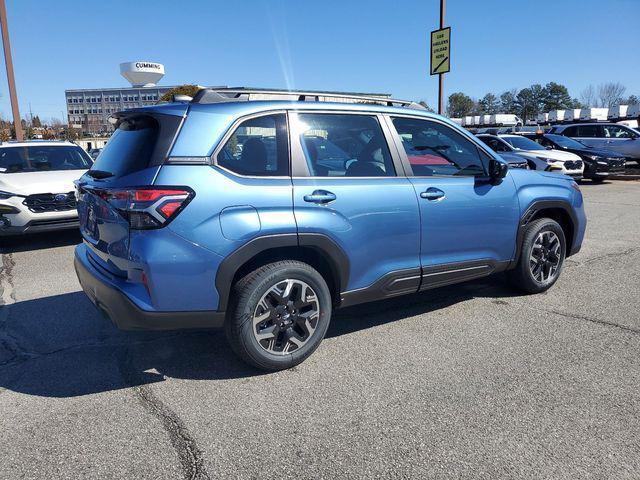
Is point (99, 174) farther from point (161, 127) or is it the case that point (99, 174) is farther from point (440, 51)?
point (440, 51)

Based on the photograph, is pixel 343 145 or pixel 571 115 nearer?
pixel 343 145

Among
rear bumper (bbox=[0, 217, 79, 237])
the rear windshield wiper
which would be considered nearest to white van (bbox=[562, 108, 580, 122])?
rear bumper (bbox=[0, 217, 79, 237])

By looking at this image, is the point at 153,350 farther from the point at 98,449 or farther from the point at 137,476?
the point at 137,476

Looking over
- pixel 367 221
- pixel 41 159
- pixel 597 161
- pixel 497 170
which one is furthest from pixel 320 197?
pixel 597 161

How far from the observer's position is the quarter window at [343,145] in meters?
3.48

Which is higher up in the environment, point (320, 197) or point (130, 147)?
point (130, 147)

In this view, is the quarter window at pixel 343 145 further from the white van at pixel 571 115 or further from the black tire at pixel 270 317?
the white van at pixel 571 115

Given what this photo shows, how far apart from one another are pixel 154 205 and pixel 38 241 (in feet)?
21.4

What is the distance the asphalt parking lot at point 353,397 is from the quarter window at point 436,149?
1318 mm

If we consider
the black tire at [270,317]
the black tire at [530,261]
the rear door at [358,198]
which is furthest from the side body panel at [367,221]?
the black tire at [530,261]

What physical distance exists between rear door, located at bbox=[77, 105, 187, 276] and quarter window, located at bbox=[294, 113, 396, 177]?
2.86ft

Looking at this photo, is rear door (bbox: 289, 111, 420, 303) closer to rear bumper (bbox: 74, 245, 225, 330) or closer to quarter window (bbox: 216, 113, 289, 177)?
quarter window (bbox: 216, 113, 289, 177)

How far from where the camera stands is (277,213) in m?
3.19

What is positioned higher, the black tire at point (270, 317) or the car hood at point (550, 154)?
the car hood at point (550, 154)
